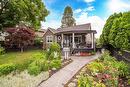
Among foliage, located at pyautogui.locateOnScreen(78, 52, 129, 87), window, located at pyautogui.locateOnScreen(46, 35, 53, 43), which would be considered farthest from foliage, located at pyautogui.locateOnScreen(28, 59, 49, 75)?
window, located at pyautogui.locateOnScreen(46, 35, 53, 43)

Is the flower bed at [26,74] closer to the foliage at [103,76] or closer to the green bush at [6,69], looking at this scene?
the green bush at [6,69]

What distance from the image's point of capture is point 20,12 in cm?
2692

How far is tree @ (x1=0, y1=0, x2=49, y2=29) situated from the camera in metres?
26.6

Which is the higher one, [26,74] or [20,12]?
[20,12]

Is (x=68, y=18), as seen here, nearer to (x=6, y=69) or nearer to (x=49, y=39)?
(x=49, y=39)

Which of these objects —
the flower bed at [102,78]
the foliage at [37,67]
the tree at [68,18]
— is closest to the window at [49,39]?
the foliage at [37,67]

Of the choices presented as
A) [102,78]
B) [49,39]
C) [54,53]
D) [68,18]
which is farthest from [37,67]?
[68,18]

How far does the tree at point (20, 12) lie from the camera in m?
26.6

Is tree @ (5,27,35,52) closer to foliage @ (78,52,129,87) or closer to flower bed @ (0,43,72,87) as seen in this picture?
flower bed @ (0,43,72,87)

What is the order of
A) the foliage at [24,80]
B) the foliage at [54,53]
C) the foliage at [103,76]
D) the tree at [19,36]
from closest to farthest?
the foliage at [103,76]
the foliage at [24,80]
the foliage at [54,53]
the tree at [19,36]

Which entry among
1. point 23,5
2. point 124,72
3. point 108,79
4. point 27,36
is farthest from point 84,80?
point 23,5

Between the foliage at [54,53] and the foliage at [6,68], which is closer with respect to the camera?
the foliage at [6,68]

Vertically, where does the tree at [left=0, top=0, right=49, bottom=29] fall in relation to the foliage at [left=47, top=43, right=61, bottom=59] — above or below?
above

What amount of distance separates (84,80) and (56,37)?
78.7 ft
